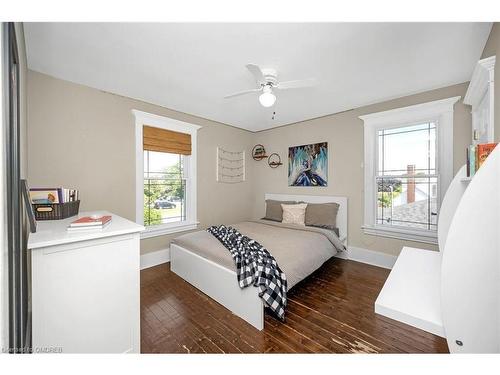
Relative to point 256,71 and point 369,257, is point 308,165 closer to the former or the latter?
point 369,257

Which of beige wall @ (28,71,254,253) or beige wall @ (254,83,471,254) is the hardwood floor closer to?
beige wall @ (254,83,471,254)

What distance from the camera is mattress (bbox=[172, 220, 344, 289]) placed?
2113 mm

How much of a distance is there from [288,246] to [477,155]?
5.79 ft

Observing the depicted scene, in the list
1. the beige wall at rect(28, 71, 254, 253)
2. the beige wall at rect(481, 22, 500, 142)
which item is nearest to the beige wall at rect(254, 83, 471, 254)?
the beige wall at rect(481, 22, 500, 142)

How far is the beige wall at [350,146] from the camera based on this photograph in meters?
2.49

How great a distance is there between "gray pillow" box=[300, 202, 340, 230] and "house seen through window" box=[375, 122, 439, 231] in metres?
0.62

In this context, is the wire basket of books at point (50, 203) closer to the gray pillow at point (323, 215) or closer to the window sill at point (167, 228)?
the window sill at point (167, 228)

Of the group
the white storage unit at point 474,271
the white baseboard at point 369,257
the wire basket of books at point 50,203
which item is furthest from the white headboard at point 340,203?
the wire basket of books at point 50,203

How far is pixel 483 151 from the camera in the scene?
1.06 m

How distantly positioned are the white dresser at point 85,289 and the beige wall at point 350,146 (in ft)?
10.1

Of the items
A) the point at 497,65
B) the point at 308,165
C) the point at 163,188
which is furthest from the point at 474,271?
the point at 163,188

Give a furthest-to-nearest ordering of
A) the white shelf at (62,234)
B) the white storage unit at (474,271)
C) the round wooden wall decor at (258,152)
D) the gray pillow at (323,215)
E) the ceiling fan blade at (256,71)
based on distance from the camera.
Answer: the round wooden wall decor at (258,152) → the gray pillow at (323,215) → the ceiling fan blade at (256,71) → the white shelf at (62,234) → the white storage unit at (474,271)

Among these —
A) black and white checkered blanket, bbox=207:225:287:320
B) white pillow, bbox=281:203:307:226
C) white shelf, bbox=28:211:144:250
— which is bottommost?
black and white checkered blanket, bbox=207:225:287:320
